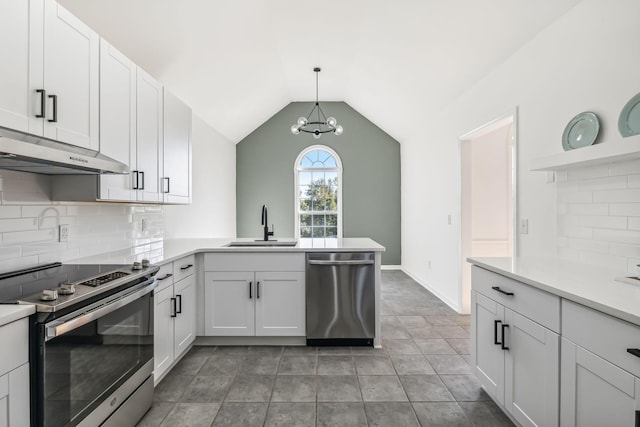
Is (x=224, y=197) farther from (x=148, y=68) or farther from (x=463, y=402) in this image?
(x=463, y=402)

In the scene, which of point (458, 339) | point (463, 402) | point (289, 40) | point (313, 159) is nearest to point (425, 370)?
point (463, 402)

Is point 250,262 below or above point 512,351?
above

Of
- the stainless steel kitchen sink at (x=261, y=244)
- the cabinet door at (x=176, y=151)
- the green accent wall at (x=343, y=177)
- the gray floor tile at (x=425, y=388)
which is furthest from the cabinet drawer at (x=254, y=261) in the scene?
the green accent wall at (x=343, y=177)

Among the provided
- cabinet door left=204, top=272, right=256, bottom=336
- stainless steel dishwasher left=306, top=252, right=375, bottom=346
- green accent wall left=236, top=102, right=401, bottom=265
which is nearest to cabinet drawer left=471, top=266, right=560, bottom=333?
stainless steel dishwasher left=306, top=252, right=375, bottom=346

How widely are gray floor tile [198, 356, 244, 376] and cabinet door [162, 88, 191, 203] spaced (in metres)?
1.34

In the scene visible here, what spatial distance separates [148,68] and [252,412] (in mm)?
2910

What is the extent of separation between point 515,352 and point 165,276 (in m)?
2.14

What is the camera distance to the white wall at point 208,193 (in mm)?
3910

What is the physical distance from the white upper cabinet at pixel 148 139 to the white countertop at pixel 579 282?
7.58ft

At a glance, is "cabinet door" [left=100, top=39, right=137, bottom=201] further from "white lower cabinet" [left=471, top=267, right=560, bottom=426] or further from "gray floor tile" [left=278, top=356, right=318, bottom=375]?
"white lower cabinet" [left=471, top=267, right=560, bottom=426]

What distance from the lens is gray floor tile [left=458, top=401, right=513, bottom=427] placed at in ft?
5.99

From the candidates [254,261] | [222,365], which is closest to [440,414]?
[222,365]

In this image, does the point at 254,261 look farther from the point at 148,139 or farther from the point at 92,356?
the point at 92,356

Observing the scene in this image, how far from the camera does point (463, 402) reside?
2.03 m
